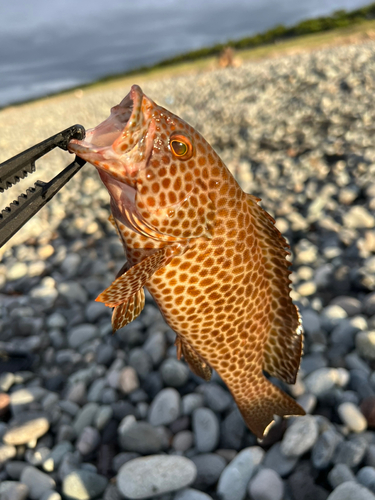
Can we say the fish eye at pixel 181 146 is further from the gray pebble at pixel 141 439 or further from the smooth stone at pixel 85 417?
the smooth stone at pixel 85 417

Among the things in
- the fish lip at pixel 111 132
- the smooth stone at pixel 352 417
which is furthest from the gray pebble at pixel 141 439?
the fish lip at pixel 111 132

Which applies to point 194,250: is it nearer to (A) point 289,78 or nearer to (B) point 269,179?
(B) point 269,179

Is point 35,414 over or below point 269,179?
below

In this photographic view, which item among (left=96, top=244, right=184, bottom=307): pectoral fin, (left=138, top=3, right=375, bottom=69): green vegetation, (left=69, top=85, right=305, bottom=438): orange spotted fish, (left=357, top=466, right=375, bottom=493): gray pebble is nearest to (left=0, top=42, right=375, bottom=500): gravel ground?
(left=357, top=466, right=375, bottom=493): gray pebble

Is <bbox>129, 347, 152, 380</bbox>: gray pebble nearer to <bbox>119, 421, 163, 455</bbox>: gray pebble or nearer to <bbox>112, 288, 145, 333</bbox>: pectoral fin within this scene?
<bbox>119, 421, 163, 455</bbox>: gray pebble

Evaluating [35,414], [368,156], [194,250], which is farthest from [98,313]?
[368,156]
